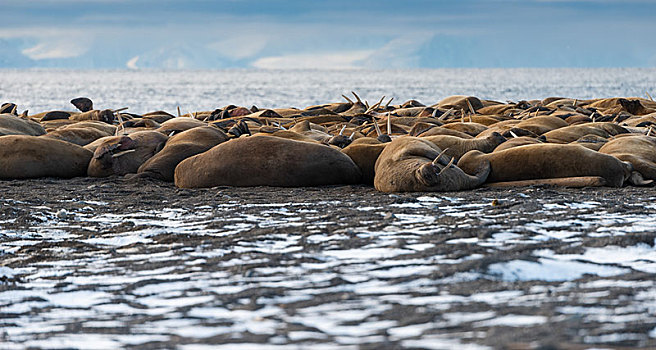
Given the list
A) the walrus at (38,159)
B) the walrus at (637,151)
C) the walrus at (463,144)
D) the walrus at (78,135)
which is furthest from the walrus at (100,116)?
the walrus at (637,151)

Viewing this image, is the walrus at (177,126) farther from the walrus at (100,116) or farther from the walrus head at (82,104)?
the walrus head at (82,104)

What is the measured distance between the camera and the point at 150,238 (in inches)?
205

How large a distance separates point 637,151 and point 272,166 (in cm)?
382

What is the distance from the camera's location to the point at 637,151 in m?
8.28

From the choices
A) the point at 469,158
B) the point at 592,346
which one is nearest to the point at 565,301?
the point at 592,346

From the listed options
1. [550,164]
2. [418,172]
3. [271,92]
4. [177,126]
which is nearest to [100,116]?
[177,126]

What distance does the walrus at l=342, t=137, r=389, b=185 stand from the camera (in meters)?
8.22

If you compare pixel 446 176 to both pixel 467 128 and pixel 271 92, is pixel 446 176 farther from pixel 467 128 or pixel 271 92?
pixel 271 92

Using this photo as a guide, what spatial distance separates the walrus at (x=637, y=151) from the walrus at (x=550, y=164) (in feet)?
0.86

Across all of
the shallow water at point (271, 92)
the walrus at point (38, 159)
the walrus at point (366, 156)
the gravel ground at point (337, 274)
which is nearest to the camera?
the gravel ground at point (337, 274)

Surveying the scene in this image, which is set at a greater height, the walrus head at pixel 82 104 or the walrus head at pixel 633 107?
the walrus head at pixel 82 104

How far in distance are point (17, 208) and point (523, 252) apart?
168 inches

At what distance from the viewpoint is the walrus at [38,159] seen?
892 centimetres

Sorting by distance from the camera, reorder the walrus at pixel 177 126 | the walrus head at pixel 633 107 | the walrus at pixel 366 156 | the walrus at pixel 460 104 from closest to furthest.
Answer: the walrus at pixel 366 156 < the walrus at pixel 177 126 < the walrus head at pixel 633 107 < the walrus at pixel 460 104
